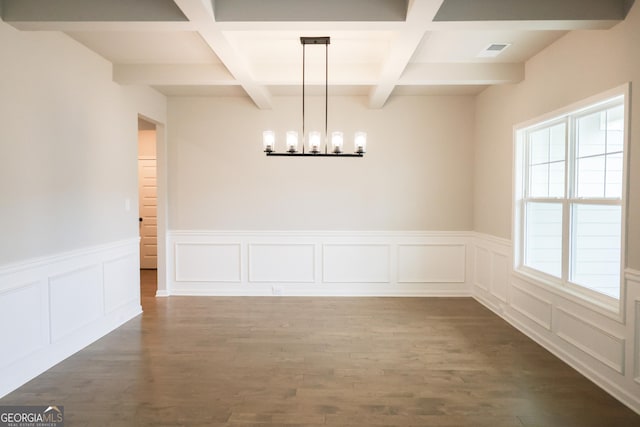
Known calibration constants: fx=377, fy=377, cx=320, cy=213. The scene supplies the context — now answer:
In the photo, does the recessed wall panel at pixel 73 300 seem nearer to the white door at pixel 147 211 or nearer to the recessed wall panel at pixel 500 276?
the white door at pixel 147 211

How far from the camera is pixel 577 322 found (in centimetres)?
314

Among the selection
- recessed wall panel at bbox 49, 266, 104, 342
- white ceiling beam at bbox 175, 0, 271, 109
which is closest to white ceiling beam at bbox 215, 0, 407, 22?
white ceiling beam at bbox 175, 0, 271, 109

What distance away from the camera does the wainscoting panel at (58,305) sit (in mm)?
2797

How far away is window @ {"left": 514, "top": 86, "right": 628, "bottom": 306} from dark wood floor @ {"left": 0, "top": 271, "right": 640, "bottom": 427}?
2.61ft

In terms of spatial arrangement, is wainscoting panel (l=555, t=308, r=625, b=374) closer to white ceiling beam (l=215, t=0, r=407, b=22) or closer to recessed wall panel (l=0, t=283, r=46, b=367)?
white ceiling beam (l=215, t=0, r=407, b=22)

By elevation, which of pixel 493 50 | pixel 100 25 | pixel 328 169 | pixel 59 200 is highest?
pixel 493 50

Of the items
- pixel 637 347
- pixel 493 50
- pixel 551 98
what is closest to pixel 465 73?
pixel 493 50

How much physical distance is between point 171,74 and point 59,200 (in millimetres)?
1737

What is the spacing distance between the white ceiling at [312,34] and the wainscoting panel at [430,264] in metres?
2.15

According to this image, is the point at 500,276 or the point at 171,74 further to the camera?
the point at 500,276

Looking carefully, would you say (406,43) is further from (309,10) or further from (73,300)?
(73,300)

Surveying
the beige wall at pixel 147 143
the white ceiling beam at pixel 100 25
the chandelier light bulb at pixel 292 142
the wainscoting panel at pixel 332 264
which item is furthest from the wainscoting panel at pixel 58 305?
the beige wall at pixel 147 143

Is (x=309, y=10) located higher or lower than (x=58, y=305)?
higher

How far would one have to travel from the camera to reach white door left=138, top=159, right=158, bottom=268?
7652 millimetres
